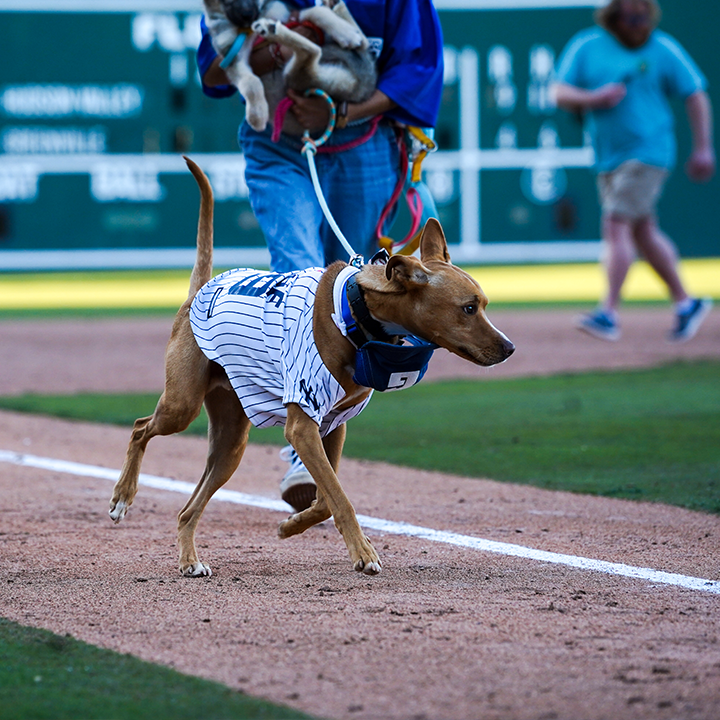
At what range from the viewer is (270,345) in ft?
13.1

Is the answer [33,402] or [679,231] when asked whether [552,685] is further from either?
[679,231]

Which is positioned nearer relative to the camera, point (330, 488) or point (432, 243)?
point (330, 488)

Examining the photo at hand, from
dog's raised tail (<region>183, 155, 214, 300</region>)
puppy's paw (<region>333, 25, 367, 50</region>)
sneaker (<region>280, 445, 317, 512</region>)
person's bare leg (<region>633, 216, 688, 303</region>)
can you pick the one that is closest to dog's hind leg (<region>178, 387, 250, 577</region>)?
sneaker (<region>280, 445, 317, 512</region>)

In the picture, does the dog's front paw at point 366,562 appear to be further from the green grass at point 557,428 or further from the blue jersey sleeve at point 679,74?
the blue jersey sleeve at point 679,74

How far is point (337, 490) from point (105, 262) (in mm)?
17514

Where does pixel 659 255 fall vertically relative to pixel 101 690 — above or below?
below

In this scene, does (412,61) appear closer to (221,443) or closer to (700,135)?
(221,443)

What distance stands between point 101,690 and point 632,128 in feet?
30.4

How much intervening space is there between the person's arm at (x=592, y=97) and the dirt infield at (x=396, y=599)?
19.2 feet

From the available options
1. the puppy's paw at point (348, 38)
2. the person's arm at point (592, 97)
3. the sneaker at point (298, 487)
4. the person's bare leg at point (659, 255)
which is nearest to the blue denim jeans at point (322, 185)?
the puppy's paw at point (348, 38)

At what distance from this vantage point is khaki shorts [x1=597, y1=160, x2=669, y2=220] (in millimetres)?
10859

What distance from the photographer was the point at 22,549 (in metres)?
4.41

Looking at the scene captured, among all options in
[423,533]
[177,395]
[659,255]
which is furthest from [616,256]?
[177,395]

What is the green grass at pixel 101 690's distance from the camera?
8.48 ft
